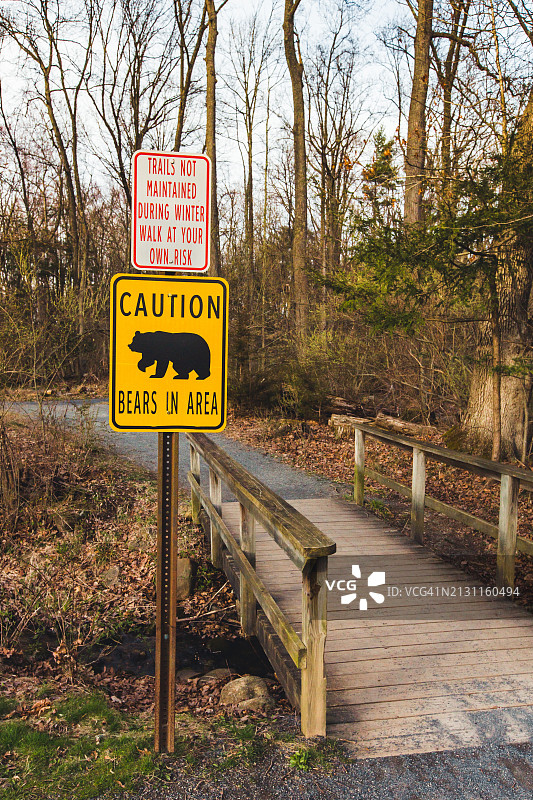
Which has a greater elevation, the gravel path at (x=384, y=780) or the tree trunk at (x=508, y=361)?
the tree trunk at (x=508, y=361)

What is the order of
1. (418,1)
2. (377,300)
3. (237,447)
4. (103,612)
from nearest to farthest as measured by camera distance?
(103,612), (377,300), (418,1), (237,447)

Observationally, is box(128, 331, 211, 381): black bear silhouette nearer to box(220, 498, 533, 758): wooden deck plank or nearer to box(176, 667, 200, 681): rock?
box(220, 498, 533, 758): wooden deck plank

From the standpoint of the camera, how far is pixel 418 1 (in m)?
11.5

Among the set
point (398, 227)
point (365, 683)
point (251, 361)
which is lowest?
point (365, 683)

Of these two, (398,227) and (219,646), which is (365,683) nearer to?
(219,646)

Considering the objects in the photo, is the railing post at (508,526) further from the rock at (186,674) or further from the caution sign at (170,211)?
the caution sign at (170,211)

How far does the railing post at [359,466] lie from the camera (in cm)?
745

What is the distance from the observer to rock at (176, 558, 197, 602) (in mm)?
6398

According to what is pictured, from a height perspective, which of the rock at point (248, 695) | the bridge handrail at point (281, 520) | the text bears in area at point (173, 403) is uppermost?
the text bears in area at point (173, 403)

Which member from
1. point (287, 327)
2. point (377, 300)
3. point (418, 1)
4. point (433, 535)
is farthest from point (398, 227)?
point (287, 327)

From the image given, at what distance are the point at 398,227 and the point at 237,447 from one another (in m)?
6.42

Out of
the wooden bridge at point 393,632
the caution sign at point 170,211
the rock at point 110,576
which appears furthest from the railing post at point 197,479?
the caution sign at point 170,211

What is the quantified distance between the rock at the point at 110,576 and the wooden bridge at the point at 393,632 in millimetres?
1338

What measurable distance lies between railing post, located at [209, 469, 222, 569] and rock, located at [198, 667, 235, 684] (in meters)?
1.70
